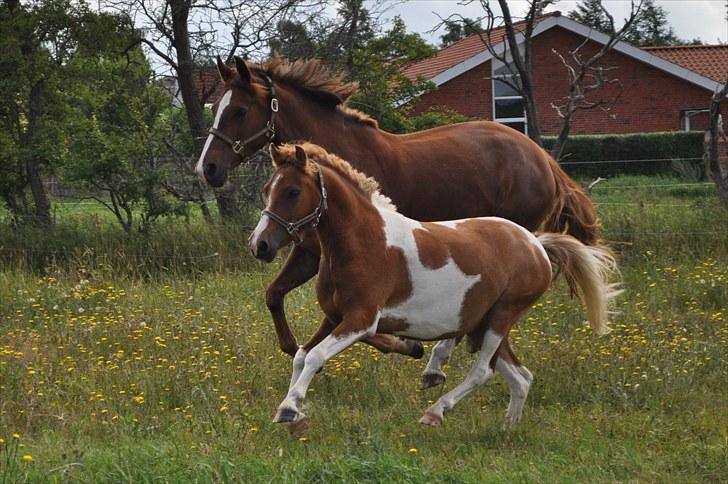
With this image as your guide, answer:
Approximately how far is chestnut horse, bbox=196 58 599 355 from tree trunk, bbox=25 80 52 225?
7040 millimetres

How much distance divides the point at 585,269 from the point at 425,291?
4.73ft

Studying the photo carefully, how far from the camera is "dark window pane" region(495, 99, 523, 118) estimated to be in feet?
102

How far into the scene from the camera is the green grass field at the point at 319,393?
18.3 ft

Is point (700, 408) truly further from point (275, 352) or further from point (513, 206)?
point (275, 352)

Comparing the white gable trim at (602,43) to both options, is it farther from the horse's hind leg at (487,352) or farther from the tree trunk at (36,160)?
the horse's hind leg at (487,352)

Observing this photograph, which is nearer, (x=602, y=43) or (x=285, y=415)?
(x=285, y=415)

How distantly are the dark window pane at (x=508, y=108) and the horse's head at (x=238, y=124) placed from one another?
23786 mm

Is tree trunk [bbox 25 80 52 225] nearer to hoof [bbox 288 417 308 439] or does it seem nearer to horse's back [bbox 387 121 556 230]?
horse's back [bbox 387 121 556 230]

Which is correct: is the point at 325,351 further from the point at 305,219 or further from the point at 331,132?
the point at 331,132

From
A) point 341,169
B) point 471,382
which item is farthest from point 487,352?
point 341,169

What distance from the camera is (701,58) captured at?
35.5 metres

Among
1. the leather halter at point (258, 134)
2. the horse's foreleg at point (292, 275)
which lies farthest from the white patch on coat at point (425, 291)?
the leather halter at point (258, 134)

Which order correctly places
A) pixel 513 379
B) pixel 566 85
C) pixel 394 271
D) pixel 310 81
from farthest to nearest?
pixel 566 85, pixel 310 81, pixel 513 379, pixel 394 271

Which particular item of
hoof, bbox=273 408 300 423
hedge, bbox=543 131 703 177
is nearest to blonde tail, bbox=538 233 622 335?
hoof, bbox=273 408 300 423
